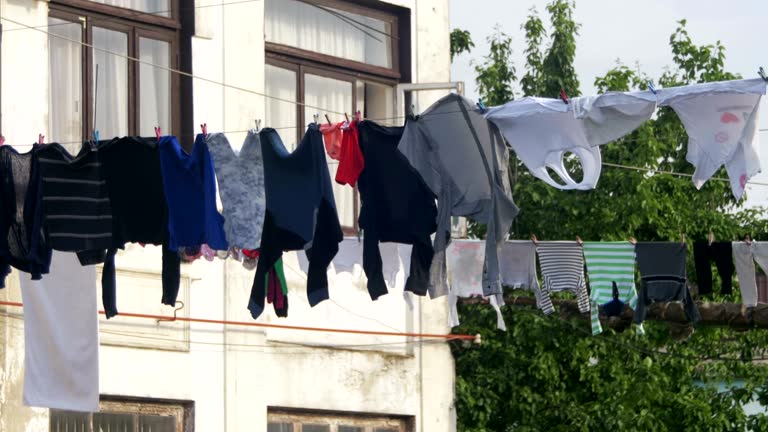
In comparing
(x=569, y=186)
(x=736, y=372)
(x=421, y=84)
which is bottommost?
(x=736, y=372)

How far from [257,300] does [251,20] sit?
443 cm

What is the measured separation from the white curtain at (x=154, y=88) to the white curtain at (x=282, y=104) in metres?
1.33

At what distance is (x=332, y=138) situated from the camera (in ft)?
39.2

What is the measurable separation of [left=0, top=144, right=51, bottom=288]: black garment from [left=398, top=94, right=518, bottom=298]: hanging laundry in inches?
103

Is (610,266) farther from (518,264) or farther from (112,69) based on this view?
(112,69)

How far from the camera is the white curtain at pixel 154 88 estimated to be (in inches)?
611

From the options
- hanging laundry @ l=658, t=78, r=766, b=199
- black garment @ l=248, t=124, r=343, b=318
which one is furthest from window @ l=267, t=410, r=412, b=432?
hanging laundry @ l=658, t=78, r=766, b=199

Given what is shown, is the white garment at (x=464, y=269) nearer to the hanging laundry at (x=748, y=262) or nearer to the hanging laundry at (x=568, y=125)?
the hanging laundry at (x=748, y=262)

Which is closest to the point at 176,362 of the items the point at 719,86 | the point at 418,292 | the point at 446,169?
the point at 418,292

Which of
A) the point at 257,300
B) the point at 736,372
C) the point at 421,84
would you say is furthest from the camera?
the point at 736,372

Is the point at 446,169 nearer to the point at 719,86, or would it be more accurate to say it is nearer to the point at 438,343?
the point at 719,86

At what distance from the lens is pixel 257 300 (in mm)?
12578

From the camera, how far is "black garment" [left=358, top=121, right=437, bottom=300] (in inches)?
471

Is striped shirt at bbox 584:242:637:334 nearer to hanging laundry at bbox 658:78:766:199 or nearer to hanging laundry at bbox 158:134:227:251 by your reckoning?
hanging laundry at bbox 658:78:766:199
